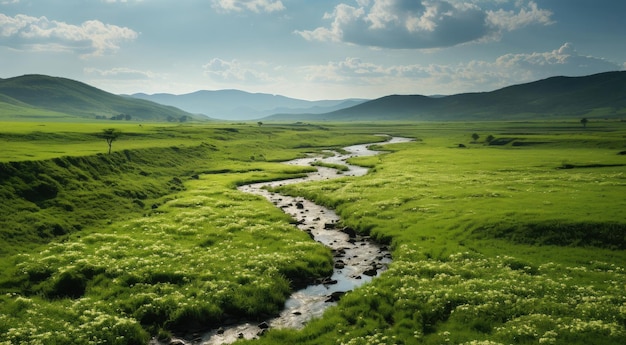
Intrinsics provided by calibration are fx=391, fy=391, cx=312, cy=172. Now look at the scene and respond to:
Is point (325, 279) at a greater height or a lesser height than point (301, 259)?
lesser

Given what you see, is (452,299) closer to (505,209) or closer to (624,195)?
(505,209)

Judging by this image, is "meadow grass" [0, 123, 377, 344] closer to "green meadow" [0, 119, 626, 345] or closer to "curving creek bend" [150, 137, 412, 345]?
"green meadow" [0, 119, 626, 345]

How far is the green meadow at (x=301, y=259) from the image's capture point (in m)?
20.4

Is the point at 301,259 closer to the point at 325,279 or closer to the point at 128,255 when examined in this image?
the point at 325,279

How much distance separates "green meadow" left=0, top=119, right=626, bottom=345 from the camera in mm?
20438

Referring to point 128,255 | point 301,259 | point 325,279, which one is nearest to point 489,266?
point 325,279

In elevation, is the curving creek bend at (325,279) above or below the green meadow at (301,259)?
below

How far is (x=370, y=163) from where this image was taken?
321 feet

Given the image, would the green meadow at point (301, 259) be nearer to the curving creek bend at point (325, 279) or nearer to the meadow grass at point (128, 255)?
the meadow grass at point (128, 255)

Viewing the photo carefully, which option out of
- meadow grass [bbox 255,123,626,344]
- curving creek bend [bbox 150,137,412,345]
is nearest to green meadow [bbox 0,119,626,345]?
meadow grass [bbox 255,123,626,344]

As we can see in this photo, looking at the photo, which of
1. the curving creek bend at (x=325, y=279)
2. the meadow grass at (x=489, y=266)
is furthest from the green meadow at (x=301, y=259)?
the curving creek bend at (x=325, y=279)

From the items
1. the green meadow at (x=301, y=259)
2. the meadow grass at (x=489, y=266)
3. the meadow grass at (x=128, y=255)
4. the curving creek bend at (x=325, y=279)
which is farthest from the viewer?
the meadow grass at (x=128, y=255)

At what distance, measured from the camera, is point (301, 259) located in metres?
31.2

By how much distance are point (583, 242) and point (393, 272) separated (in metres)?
16.3
